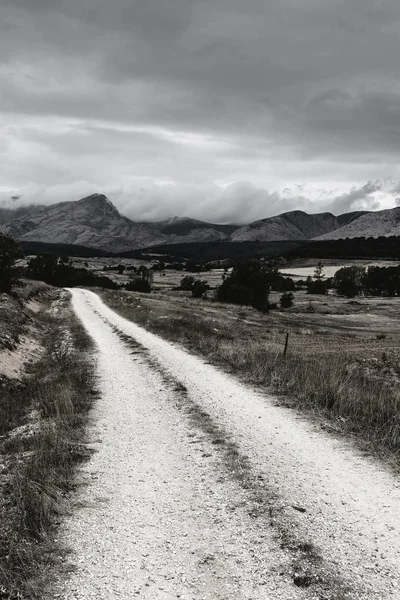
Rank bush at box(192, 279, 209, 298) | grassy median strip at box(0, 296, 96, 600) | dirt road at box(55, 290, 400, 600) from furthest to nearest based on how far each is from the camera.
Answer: bush at box(192, 279, 209, 298), grassy median strip at box(0, 296, 96, 600), dirt road at box(55, 290, 400, 600)

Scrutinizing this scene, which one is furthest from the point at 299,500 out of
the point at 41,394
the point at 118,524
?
the point at 41,394

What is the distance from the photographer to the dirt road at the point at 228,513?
492cm

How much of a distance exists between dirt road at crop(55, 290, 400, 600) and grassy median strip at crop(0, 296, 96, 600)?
0.37 m

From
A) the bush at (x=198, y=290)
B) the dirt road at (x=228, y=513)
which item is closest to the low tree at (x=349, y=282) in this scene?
the bush at (x=198, y=290)

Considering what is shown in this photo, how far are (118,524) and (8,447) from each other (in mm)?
4375

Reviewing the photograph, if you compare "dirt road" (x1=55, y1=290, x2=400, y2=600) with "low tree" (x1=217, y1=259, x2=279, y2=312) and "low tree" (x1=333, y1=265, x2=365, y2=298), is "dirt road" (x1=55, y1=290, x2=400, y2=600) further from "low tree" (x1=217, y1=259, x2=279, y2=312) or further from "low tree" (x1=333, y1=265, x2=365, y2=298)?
"low tree" (x1=333, y1=265, x2=365, y2=298)

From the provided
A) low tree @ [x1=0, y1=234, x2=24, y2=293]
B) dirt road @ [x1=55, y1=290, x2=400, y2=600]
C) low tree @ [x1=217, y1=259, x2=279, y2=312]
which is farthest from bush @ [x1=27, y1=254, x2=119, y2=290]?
dirt road @ [x1=55, y1=290, x2=400, y2=600]


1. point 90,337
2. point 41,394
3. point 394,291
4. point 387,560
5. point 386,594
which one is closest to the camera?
point 386,594

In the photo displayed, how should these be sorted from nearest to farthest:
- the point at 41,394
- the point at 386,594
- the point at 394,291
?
1. the point at 386,594
2. the point at 41,394
3. the point at 394,291

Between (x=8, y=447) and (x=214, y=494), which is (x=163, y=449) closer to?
(x=214, y=494)

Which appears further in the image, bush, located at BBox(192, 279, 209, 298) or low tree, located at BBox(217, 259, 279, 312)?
bush, located at BBox(192, 279, 209, 298)

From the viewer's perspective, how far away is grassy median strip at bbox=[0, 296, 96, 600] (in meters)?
5.12

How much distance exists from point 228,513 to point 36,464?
3717mm

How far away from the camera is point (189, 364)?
60.6 feet
